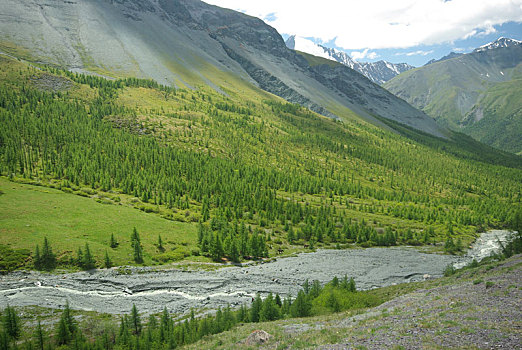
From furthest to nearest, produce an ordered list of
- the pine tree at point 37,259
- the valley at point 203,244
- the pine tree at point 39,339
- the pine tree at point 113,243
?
the pine tree at point 113,243, the pine tree at point 37,259, the valley at point 203,244, the pine tree at point 39,339

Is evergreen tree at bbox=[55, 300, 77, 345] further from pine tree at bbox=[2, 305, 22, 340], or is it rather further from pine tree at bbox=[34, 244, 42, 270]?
pine tree at bbox=[34, 244, 42, 270]

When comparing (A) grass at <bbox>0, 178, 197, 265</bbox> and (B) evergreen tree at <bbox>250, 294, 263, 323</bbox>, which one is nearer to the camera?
(B) evergreen tree at <bbox>250, 294, 263, 323</bbox>

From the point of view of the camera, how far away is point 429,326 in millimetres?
26594

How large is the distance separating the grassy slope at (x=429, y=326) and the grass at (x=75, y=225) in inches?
1886

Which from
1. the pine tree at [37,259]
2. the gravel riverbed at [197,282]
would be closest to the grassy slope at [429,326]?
the gravel riverbed at [197,282]

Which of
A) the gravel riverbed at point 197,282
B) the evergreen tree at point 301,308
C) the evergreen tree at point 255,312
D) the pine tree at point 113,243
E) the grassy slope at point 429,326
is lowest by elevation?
the gravel riverbed at point 197,282

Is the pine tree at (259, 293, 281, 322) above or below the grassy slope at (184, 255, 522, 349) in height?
below

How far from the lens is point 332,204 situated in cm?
15050

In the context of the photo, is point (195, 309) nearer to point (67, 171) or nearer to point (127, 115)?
point (67, 171)

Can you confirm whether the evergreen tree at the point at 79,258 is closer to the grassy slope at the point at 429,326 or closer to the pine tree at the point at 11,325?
the pine tree at the point at 11,325

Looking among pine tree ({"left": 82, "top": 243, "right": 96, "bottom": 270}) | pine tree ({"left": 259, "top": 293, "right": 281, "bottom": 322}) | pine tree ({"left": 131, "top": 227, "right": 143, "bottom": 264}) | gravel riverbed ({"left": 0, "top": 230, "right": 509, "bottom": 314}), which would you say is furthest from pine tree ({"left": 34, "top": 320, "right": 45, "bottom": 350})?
pine tree ({"left": 259, "top": 293, "right": 281, "bottom": 322})

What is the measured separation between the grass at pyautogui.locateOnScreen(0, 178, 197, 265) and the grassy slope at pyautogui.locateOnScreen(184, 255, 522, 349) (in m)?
47.9

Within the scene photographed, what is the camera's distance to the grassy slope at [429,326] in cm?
2331

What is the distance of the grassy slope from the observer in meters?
23.3
